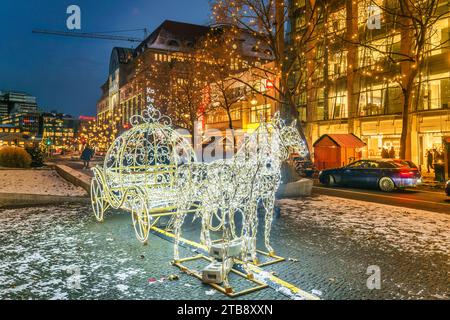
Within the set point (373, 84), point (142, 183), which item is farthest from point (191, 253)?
point (373, 84)

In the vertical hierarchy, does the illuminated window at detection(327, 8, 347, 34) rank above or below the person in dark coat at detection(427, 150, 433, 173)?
above

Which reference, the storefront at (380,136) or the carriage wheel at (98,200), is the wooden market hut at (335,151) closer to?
the storefront at (380,136)

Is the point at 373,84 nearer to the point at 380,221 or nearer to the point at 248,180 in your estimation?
the point at 380,221

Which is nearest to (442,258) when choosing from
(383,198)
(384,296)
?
(384,296)

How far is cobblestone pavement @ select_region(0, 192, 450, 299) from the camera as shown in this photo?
174 inches

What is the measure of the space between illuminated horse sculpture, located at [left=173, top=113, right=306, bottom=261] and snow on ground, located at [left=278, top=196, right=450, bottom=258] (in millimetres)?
2605

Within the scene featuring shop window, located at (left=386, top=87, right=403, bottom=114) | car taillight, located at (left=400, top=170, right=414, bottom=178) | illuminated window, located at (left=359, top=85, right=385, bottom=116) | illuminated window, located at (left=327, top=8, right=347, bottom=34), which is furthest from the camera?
illuminated window, located at (left=359, top=85, right=385, bottom=116)

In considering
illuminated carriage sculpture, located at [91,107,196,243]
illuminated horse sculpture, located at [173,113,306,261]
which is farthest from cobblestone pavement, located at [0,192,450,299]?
illuminated horse sculpture, located at [173,113,306,261]

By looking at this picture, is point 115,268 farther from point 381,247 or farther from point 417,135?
point 417,135

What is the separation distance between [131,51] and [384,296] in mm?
97229

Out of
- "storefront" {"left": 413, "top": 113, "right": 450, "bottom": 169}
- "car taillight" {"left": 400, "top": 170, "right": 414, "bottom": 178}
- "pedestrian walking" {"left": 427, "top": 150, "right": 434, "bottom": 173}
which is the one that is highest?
"storefront" {"left": 413, "top": 113, "right": 450, "bottom": 169}

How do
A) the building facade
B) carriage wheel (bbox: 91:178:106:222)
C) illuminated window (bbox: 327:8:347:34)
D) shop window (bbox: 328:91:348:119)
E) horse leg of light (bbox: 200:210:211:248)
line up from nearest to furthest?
horse leg of light (bbox: 200:210:211:248) < carriage wheel (bbox: 91:178:106:222) < illuminated window (bbox: 327:8:347:34) < the building facade < shop window (bbox: 328:91:348:119)

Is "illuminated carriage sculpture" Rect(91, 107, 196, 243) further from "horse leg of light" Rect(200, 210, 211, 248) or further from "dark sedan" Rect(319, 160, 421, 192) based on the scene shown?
"dark sedan" Rect(319, 160, 421, 192)

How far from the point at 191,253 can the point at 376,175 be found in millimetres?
13320
